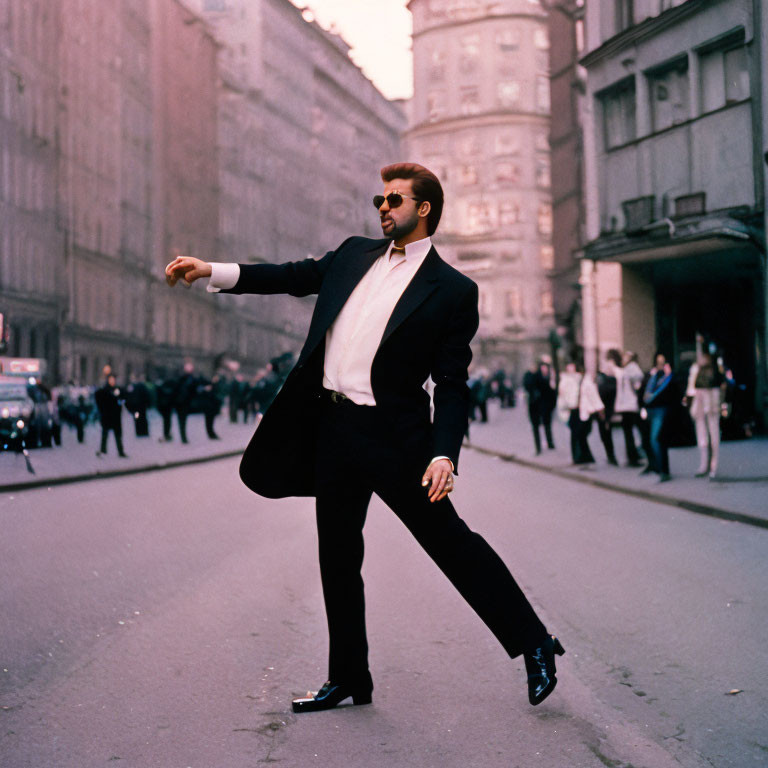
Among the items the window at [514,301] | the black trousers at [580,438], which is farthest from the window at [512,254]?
the black trousers at [580,438]

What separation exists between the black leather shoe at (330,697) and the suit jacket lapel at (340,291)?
1.25 metres

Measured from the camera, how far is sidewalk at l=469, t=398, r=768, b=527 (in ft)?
40.3

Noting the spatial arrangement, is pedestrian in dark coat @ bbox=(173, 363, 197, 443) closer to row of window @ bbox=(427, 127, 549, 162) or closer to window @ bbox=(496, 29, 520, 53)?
row of window @ bbox=(427, 127, 549, 162)

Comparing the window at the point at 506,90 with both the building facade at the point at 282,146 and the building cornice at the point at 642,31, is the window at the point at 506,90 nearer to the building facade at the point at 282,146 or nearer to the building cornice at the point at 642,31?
the building facade at the point at 282,146

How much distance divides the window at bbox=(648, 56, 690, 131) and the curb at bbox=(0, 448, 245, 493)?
12.6m

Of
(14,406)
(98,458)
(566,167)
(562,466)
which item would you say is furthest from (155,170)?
(562,466)

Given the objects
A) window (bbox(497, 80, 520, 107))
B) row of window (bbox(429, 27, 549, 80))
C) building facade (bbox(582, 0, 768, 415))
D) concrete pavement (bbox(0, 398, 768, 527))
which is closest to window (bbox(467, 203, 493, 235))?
window (bbox(497, 80, 520, 107))

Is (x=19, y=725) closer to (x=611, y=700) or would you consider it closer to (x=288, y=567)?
(x=611, y=700)

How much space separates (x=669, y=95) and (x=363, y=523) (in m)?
24.9

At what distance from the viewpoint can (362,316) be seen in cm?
427

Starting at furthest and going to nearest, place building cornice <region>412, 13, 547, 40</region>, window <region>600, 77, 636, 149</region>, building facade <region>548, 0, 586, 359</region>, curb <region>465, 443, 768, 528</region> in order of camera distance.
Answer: building cornice <region>412, 13, 547, 40</region>, building facade <region>548, 0, 586, 359</region>, window <region>600, 77, 636, 149</region>, curb <region>465, 443, 768, 528</region>

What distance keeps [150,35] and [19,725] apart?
6821cm

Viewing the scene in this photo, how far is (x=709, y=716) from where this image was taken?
14.6 feet

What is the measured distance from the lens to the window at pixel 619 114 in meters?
29.0
